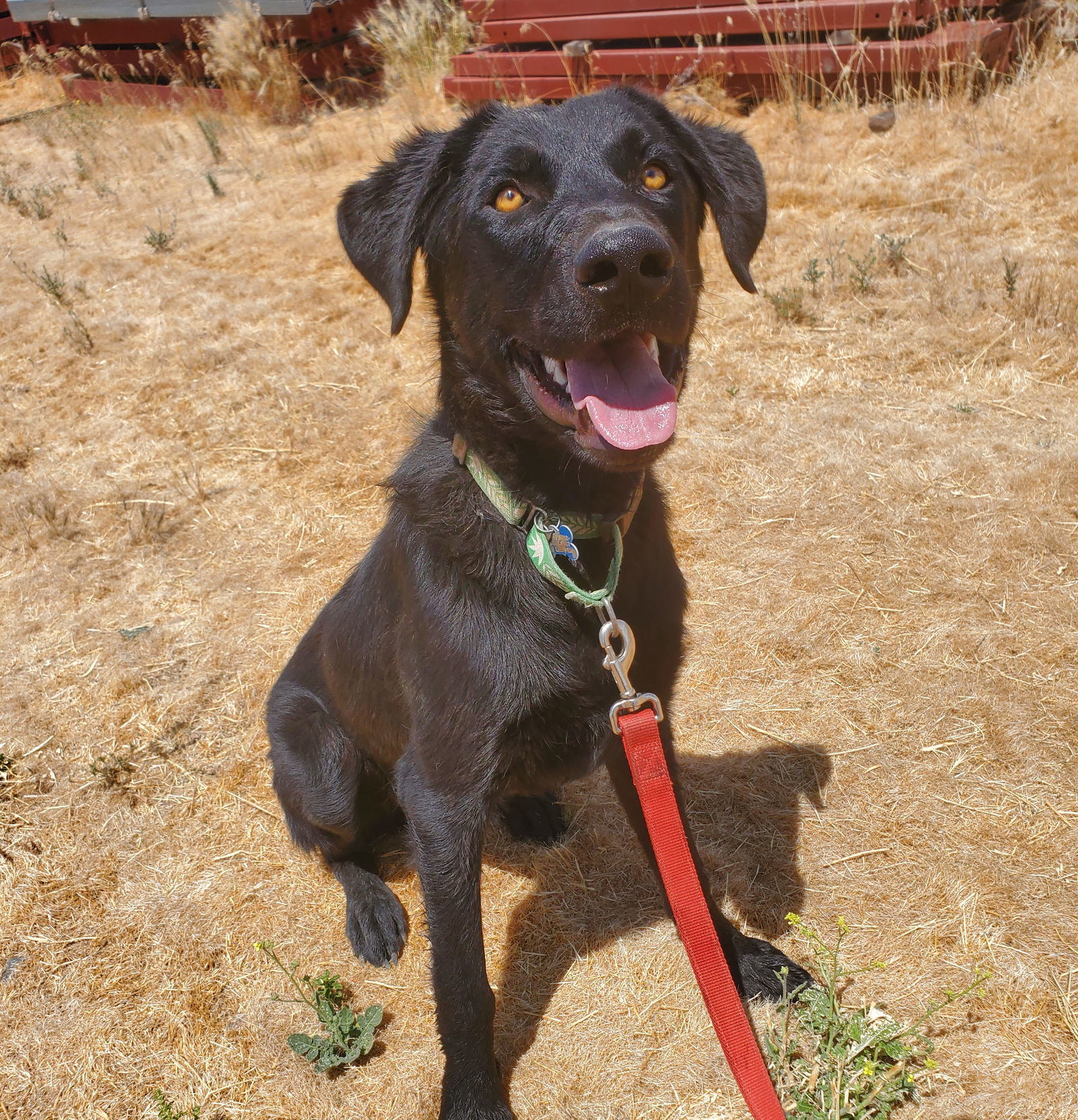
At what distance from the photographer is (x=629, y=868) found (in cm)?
281

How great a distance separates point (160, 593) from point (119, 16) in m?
9.46

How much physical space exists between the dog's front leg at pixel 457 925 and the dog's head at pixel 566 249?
31.7 inches

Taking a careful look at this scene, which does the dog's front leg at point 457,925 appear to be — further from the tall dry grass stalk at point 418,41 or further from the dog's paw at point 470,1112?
the tall dry grass stalk at point 418,41

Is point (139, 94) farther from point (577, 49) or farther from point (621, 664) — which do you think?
point (621, 664)

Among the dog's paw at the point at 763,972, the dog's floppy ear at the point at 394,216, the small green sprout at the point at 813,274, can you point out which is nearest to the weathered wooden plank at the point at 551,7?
the small green sprout at the point at 813,274

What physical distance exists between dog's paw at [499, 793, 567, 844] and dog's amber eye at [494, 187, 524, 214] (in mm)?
1705

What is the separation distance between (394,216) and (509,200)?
29cm

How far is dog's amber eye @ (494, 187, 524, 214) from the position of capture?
83.2 inches

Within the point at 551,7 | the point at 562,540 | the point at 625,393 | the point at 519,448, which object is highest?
the point at 551,7

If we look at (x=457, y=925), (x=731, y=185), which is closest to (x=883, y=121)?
(x=731, y=185)

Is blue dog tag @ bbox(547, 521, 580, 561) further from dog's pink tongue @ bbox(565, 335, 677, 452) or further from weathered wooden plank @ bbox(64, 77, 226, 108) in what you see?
weathered wooden plank @ bbox(64, 77, 226, 108)

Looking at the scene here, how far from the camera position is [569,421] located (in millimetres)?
1920

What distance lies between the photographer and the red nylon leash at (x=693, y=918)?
172 centimetres

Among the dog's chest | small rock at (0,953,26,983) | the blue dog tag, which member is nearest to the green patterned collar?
the blue dog tag
